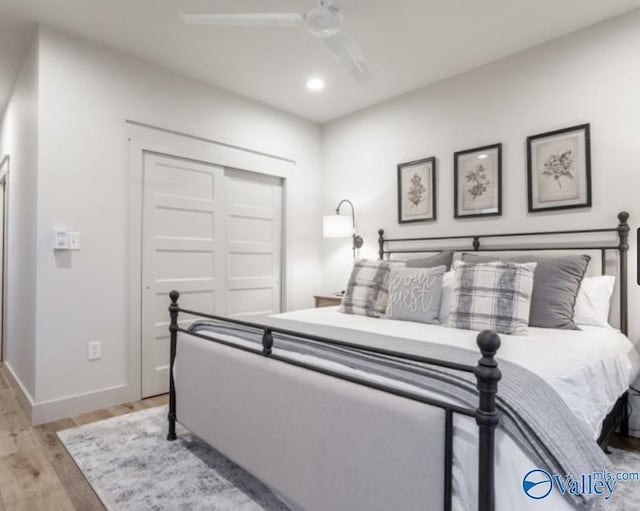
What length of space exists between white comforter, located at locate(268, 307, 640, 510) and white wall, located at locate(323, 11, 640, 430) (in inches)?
27.4

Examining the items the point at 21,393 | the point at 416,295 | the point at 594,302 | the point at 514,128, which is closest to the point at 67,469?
the point at 21,393

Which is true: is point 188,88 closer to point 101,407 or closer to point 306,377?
point 101,407

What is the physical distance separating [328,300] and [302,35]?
219cm

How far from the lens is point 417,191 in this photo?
3.47 meters

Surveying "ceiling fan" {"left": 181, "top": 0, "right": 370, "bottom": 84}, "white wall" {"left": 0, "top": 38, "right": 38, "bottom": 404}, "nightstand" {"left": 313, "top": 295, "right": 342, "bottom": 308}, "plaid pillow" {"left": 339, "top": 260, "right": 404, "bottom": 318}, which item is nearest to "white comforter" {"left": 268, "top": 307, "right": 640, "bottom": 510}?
"plaid pillow" {"left": 339, "top": 260, "right": 404, "bottom": 318}

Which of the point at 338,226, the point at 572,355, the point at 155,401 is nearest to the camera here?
the point at 572,355

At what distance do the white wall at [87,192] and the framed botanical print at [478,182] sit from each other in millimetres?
2244

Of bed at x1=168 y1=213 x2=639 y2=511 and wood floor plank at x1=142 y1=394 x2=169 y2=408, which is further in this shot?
wood floor plank at x1=142 y1=394 x2=169 y2=408

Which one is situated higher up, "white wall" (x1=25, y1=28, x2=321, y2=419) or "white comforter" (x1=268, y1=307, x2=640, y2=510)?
"white wall" (x1=25, y1=28, x2=321, y2=419)

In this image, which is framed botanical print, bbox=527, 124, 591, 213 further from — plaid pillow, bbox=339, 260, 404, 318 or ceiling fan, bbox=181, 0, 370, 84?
ceiling fan, bbox=181, 0, 370, 84

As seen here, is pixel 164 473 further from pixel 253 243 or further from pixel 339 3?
pixel 339 3

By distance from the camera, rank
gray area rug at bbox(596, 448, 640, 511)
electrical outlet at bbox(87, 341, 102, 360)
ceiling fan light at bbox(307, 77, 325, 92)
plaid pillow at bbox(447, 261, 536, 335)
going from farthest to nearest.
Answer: ceiling fan light at bbox(307, 77, 325, 92) → electrical outlet at bbox(87, 341, 102, 360) → plaid pillow at bbox(447, 261, 536, 335) → gray area rug at bbox(596, 448, 640, 511)

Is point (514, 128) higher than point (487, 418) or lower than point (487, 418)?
higher

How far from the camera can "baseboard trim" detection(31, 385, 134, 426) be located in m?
2.52
